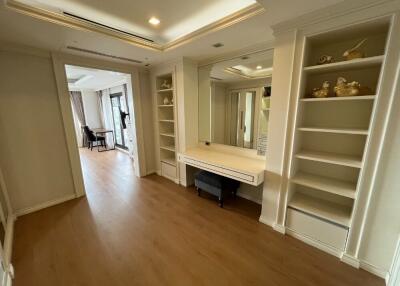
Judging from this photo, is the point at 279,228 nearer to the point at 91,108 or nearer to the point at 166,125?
the point at 166,125

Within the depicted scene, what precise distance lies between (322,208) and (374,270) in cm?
61

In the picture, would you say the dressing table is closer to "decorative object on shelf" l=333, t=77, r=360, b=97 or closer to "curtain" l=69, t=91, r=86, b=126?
"decorative object on shelf" l=333, t=77, r=360, b=97

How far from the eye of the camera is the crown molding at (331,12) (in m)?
1.33

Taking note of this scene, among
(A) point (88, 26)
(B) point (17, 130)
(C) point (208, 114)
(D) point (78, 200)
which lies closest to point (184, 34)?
(A) point (88, 26)

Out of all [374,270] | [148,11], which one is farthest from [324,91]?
[148,11]

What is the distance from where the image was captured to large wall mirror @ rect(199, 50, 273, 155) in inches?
96.6

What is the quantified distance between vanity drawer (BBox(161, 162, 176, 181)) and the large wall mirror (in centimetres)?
90

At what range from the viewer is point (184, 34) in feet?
7.68

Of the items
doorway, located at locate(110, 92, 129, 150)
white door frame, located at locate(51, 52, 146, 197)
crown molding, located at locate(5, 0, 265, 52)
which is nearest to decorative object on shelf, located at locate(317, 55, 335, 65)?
crown molding, located at locate(5, 0, 265, 52)

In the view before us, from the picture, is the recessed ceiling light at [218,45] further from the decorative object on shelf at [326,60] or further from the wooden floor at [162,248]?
the wooden floor at [162,248]

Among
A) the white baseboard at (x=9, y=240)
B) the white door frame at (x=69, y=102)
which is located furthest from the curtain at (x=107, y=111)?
the white baseboard at (x=9, y=240)

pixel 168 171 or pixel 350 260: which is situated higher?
pixel 168 171

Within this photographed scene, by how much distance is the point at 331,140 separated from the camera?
6.34ft

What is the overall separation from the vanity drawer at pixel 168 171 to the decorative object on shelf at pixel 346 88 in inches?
111
